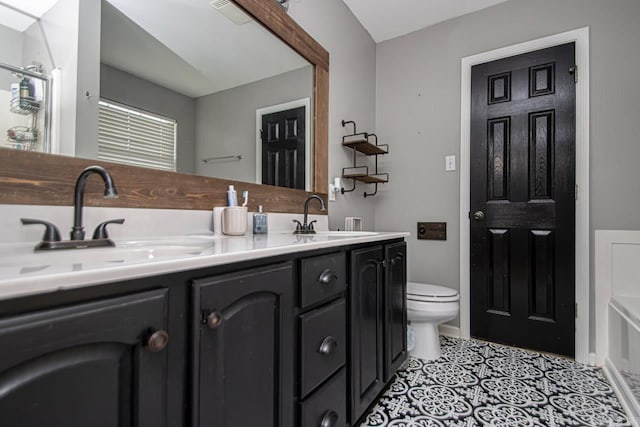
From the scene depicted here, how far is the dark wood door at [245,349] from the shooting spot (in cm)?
62

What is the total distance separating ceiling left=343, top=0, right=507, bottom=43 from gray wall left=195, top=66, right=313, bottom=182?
1.17 m

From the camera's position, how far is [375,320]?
136 centimetres

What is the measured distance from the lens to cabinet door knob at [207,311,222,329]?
624 mm

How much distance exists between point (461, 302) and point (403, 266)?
925 mm

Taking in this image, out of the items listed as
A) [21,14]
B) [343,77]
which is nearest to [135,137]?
[21,14]

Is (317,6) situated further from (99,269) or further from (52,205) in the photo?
(99,269)

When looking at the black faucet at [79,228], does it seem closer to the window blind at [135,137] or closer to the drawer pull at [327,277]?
the window blind at [135,137]

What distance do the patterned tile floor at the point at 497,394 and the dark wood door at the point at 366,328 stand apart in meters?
0.20

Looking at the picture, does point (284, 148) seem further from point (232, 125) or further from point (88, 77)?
point (88, 77)

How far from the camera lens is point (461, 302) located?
90.8 inches

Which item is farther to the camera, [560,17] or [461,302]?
[461,302]

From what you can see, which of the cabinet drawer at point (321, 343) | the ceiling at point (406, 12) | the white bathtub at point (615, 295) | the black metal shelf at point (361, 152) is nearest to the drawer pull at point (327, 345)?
the cabinet drawer at point (321, 343)

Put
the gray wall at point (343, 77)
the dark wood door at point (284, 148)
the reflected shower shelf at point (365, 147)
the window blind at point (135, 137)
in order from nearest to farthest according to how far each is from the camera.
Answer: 1. the window blind at point (135, 137)
2. the dark wood door at point (284, 148)
3. the gray wall at point (343, 77)
4. the reflected shower shelf at point (365, 147)

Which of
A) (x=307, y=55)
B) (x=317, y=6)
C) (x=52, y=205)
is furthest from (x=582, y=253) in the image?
(x=52, y=205)
